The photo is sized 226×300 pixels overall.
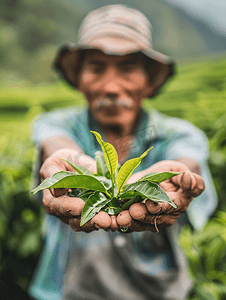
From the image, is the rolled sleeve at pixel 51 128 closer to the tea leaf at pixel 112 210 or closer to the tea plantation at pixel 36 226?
the tea plantation at pixel 36 226

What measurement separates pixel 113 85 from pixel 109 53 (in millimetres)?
93

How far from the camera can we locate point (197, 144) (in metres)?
0.84

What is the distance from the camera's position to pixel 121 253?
2.72 feet

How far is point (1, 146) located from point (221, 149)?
1127 mm

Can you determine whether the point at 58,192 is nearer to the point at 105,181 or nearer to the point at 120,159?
the point at 105,181

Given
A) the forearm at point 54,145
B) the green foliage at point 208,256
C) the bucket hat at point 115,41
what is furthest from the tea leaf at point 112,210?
the green foliage at point 208,256

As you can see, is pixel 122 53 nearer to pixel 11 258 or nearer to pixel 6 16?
pixel 11 258

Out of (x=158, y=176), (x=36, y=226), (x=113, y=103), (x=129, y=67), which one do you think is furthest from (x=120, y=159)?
(x=36, y=226)

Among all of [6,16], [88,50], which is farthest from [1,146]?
[6,16]

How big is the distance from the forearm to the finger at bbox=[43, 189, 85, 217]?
229 mm

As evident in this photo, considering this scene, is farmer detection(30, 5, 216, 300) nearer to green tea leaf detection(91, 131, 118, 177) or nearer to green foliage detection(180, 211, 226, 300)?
green foliage detection(180, 211, 226, 300)

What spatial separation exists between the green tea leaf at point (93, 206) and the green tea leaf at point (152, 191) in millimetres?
61

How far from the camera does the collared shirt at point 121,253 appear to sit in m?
0.83

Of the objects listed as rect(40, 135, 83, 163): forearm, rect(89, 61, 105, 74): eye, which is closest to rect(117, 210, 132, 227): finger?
rect(40, 135, 83, 163): forearm
